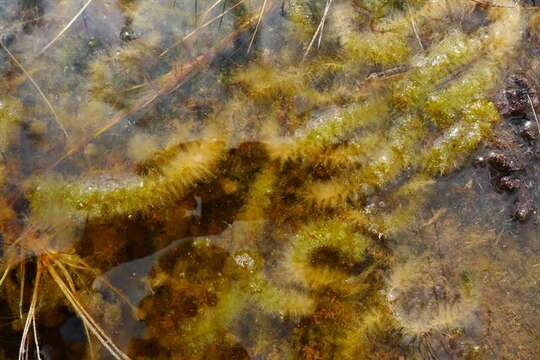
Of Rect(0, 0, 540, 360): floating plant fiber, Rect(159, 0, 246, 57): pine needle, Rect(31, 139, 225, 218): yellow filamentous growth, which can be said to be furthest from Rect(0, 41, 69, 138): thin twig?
Rect(159, 0, 246, 57): pine needle

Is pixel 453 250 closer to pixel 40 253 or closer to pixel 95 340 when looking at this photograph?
pixel 95 340

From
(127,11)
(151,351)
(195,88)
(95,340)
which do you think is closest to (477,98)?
(195,88)

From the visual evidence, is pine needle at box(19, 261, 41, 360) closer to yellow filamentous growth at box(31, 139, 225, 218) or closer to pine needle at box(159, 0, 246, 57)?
yellow filamentous growth at box(31, 139, 225, 218)

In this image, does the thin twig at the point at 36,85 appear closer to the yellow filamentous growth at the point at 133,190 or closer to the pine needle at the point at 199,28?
the yellow filamentous growth at the point at 133,190

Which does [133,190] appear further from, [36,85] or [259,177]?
[36,85]

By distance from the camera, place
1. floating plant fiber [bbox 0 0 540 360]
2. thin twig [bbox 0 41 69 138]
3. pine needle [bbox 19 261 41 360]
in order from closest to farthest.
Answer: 1. pine needle [bbox 19 261 41 360]
2. floating plant fiber [bbox 0 0 540 360]
3. thin twig [bbox 0 41 69 138]

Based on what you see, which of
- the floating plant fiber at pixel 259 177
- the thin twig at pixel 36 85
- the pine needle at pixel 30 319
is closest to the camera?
the pine needle at pixel 30 319

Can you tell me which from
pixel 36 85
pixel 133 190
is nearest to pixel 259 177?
pixel 133 190

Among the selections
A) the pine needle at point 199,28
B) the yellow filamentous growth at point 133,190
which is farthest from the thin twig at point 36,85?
the pine needle at point 199,28

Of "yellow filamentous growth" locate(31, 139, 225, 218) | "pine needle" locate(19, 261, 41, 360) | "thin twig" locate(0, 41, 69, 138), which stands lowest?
"pine needle" locate(19, 261, 41, 360)

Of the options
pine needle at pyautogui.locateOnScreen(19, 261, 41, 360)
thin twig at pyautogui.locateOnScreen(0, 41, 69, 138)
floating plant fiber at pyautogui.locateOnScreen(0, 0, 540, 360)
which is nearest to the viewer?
pine needle at pyautogui.locateOnScreen(19, 261, 41, 360)
